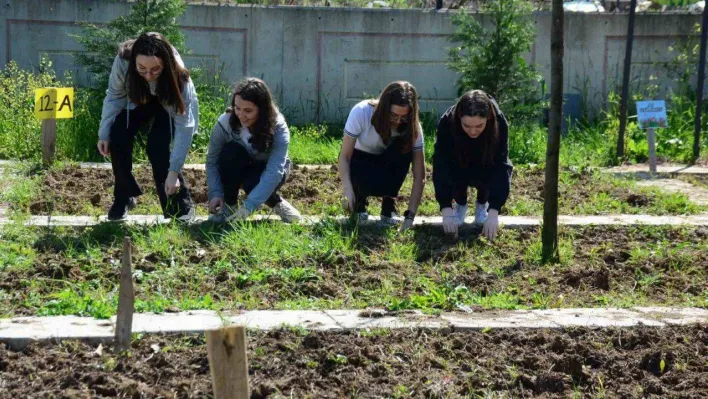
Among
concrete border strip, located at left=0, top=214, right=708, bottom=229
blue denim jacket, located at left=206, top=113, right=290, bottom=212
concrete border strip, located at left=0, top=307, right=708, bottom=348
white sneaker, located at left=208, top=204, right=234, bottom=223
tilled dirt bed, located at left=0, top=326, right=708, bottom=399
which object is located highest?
blue denim jacket, located at left=206, top=113, right=290, bottom=212

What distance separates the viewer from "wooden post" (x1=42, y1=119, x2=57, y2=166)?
28.8 feet

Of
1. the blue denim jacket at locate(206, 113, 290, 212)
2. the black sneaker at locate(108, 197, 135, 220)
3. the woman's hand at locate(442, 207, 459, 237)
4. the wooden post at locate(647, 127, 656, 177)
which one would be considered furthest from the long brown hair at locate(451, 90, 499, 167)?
the wooden post at locate(647, 127, 656, 177)

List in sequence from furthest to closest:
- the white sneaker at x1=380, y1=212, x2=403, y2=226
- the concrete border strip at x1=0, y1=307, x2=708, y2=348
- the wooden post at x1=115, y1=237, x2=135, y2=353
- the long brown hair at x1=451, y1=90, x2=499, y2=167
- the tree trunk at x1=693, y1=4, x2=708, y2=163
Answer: the tree trunk at x1=693, y1=4, x2=708, y2=163 → the white sneaker at x1=380, y1=212, x2=403, y2=226 → the long brown hair at x1=451, y1=90, x2=499, y2=167 → the concrete border strip at x1=0, y1=307, x2=708, y2=348 → the wooden post at x1=115, y1=237, x2=135, y2=353

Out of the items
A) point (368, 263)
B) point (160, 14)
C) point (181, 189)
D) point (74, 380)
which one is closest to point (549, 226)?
point (368, 263)

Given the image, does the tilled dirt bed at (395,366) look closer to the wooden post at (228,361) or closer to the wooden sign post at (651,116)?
the wooden post at (228,361)

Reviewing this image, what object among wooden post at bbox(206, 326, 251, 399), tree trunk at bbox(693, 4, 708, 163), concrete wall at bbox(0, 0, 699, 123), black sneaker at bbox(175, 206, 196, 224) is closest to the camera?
wooden post at bbox(206, 326, 251, 399)

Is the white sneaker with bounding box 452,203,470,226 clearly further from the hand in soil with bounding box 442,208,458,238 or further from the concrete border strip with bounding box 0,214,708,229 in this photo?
the hand in soil with bounding box 442,208,458,238

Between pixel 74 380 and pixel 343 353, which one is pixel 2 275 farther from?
pixel 343 353

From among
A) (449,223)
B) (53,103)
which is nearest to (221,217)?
(449,223)

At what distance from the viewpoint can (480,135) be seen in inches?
252

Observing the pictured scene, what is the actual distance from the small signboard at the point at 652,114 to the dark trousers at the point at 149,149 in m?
5.22

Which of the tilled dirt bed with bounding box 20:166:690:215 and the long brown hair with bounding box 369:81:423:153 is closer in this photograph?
the long brown hair with bounding box 369:81:423:153

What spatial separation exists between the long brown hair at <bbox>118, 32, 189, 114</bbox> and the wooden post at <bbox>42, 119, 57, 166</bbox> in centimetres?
273

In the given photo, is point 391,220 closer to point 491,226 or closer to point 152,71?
point 491,226
